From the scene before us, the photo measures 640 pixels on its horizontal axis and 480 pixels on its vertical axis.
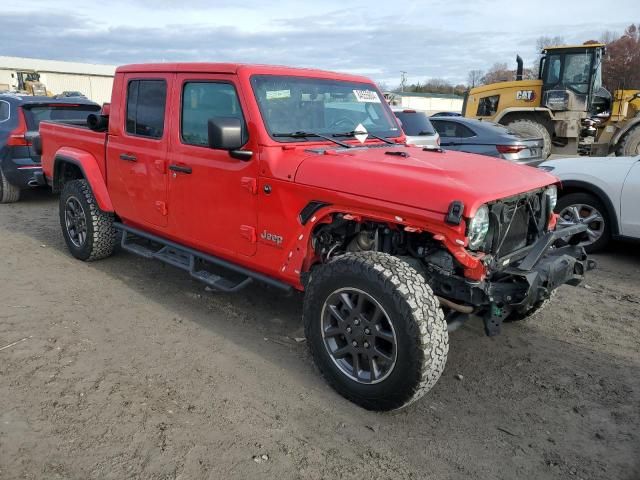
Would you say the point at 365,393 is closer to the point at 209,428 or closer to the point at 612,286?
the point at 209,428

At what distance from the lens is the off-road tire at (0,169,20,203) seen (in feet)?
27.9

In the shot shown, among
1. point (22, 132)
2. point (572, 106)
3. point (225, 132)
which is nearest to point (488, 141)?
point (572, 106)

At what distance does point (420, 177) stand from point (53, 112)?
7572 millimetres

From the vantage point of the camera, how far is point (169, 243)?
184 inches

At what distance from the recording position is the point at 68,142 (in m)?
5.75

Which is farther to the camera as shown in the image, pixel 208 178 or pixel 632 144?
pixel 632 144

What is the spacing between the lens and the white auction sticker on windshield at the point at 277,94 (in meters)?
3.84

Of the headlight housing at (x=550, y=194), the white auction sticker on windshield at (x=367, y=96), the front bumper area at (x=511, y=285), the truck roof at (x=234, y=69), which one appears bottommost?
the front bumper area at (x=511, y=285)

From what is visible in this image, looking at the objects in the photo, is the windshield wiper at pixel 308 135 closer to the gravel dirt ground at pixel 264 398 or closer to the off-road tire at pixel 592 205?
the gravel dirt ground at pixel 264 398

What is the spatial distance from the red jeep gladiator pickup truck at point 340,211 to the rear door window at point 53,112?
4040 mm

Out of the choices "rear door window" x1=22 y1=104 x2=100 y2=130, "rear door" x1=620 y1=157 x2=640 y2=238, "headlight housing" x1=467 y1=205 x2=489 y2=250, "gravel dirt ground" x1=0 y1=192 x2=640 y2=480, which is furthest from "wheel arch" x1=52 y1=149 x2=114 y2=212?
"rear door" x1=620 y1=157 x2=640 y2=238

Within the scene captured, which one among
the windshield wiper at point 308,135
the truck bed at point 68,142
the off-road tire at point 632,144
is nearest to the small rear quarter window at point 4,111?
the truck bed at point 68,142

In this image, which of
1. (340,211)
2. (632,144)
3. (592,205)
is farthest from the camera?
(632,144)

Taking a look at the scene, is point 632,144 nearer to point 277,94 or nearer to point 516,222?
point 516,222
